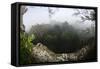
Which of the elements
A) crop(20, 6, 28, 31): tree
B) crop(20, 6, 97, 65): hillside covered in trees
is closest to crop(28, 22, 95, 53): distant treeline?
crop(20, 6, 97, 65): hillside covered in trees

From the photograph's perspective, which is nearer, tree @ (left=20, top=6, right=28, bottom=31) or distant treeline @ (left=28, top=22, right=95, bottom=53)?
tree @ (left=20, top=6, right=28, bottom=31)

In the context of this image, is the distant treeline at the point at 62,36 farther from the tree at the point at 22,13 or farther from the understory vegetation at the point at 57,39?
the tree at the point at 22,13

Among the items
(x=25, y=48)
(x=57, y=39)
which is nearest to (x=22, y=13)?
(x=25, y=48)

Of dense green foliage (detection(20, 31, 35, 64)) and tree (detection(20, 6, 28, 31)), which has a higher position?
tree (detection(20, 6, 28, 31))

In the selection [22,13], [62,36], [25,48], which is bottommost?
[25,48]

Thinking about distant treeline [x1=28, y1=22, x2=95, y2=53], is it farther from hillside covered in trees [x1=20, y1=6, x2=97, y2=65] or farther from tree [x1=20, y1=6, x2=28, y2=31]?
tree [x1=20, y1=6, x2=28, y2=31]

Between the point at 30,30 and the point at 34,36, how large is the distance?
0.08 metres

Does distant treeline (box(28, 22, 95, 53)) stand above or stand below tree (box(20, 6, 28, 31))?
below

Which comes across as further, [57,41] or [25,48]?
[57,41]

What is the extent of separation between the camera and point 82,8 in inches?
123

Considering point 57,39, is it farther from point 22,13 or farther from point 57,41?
point 22,13

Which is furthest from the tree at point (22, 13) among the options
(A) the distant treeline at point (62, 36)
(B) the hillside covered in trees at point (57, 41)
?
(A) the distant treeline at point (62, 36)
